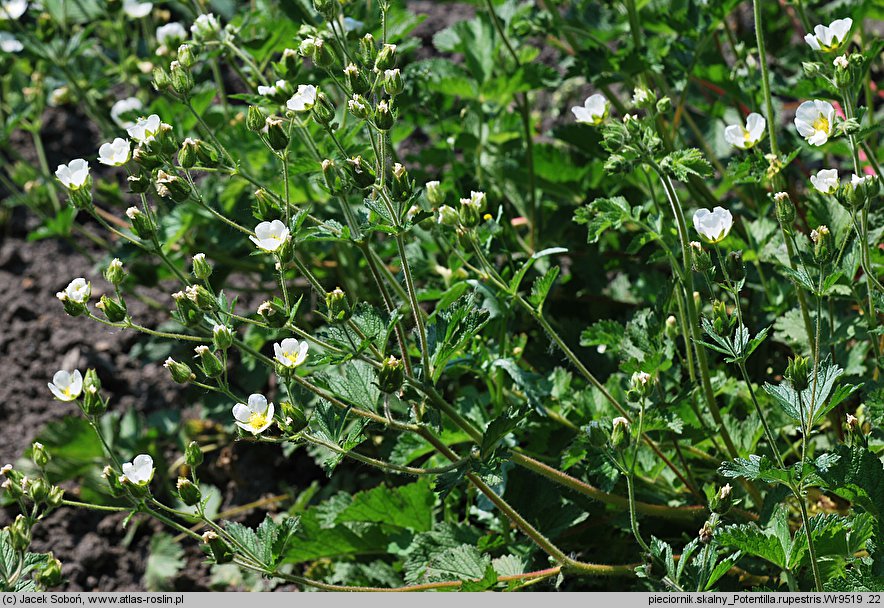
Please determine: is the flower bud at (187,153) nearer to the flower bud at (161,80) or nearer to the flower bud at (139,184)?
the flower bud at (139,184)

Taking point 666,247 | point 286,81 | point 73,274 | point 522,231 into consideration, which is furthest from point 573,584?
point 73,274

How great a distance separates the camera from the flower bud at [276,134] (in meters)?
1.82

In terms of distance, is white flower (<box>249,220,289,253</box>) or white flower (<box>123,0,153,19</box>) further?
white flower (<box>123,0,153,19</box>)

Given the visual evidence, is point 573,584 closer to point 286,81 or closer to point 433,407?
point 433,407

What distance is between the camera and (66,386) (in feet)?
6.21

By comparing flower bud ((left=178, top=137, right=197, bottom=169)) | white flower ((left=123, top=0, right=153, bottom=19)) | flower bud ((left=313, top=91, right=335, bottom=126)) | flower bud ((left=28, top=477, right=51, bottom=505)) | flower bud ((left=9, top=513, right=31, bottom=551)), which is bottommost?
flower bud ((left=9, top=513, right=31, bottom=551))

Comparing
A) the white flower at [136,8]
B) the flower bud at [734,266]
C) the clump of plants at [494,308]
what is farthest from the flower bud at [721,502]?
the white flower at [136,8]

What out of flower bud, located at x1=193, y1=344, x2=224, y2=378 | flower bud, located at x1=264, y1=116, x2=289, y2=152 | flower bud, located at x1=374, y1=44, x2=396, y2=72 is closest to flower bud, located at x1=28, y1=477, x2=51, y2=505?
flower bud, located at x1=193, y1=344, x2=224, y2=378

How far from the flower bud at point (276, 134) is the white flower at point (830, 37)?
40.6 inches

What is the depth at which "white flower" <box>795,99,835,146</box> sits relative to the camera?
1.90 meters

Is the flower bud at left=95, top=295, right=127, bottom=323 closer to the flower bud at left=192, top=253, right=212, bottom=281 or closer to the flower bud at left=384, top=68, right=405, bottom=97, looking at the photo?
the flower bud at left=192, top=253, right=212, bottom=281

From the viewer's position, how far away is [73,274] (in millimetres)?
3738

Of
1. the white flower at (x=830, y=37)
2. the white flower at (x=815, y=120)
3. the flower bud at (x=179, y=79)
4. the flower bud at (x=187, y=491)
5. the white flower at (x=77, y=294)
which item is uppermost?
the white flower at (x=830, y=37)

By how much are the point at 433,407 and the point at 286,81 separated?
2.58 feet
